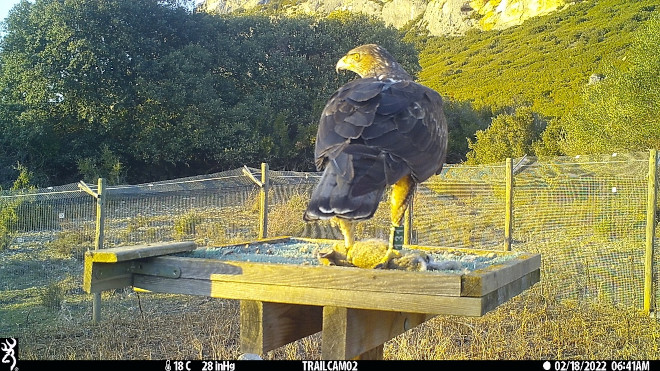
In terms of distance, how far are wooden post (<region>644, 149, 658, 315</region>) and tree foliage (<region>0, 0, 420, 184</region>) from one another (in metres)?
15.5

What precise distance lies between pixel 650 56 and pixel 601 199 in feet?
34.4

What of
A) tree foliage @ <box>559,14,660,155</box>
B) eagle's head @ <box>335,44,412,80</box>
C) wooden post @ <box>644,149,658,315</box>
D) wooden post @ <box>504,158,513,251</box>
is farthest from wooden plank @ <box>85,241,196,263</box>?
tree foliage @ <box>559,14,660,155</box>

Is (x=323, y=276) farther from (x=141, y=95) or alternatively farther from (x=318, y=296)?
(x=141, y=95)

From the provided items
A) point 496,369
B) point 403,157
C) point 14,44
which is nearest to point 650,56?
point 496,369

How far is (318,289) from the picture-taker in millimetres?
2689

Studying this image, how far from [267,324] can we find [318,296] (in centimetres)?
48

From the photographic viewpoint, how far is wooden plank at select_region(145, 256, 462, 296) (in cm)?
248

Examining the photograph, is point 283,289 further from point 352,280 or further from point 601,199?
point 601,199

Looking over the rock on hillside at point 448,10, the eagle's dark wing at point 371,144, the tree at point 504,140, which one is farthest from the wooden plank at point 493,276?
the rock on hillside at point 448,10

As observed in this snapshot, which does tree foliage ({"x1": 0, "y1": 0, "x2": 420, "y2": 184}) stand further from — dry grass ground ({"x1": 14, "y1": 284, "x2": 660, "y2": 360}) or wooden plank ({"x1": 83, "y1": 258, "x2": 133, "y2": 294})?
wooden plank ({"x1": 83, "y1": 258, "x2": 133, "y2": 294})

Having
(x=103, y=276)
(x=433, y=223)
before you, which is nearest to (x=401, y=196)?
(x=103, y=276)

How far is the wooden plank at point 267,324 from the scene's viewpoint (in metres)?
3.01

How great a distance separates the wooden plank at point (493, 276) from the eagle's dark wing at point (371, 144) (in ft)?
1.63

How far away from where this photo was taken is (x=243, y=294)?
2811 millimetres
